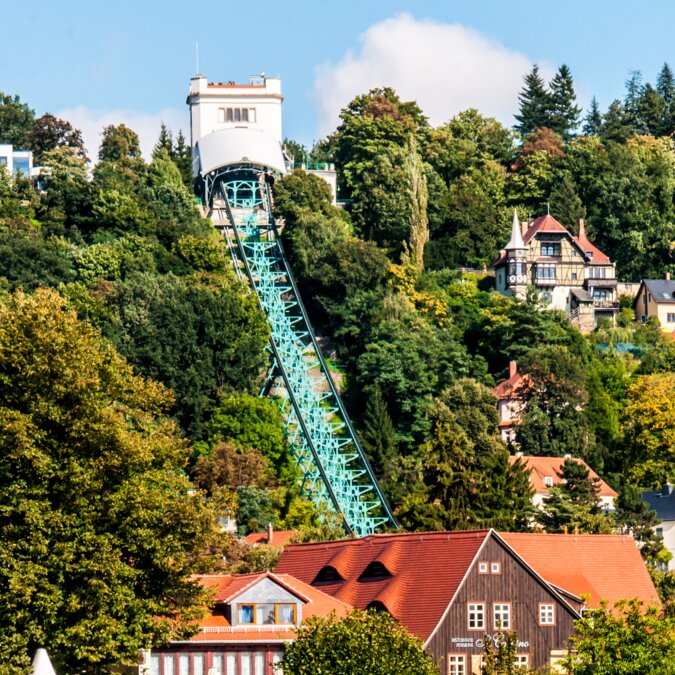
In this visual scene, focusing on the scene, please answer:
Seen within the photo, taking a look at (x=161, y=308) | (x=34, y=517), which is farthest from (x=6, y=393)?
(x=161, y=308)

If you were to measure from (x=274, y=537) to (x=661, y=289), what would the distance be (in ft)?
151

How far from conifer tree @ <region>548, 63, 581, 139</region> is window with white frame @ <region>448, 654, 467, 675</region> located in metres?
96.6

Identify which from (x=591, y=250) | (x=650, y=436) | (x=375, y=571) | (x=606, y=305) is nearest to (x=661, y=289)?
(x=606, y=305)

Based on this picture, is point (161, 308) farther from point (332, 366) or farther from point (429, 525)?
point (429, 525)

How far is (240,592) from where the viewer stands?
71.8 meters

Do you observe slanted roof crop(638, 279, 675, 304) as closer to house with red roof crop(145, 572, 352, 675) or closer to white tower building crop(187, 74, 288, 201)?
white tower building crop(187, 74, 288, 201)

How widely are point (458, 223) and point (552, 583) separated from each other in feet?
212

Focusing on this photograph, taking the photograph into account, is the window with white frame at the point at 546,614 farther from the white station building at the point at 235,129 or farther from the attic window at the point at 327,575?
the white station building at the point at 235,129

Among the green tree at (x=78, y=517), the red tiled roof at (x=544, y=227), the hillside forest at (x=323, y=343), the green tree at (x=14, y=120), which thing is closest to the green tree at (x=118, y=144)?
the hillside forest at (x=323, y=343)

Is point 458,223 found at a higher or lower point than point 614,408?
higher

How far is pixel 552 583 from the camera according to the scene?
7900 cm

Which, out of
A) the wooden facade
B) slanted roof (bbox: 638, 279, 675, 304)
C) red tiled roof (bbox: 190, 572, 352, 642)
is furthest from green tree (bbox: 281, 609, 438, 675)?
slanted roof (bbox: 638, 279, 675, 304)

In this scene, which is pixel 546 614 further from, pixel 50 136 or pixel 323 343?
pixel 50 136

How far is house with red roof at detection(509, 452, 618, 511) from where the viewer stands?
11252 centimetres
